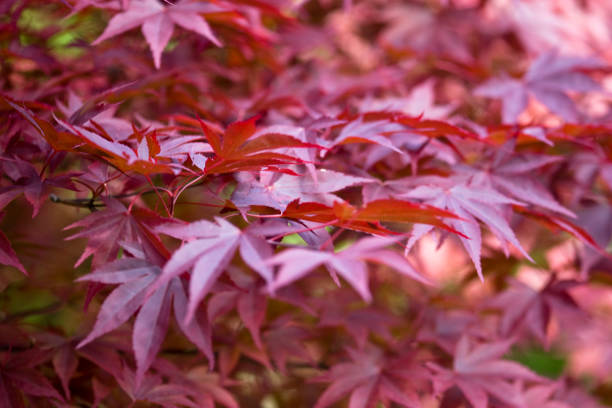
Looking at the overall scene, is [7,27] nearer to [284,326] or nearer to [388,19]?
[284,326]

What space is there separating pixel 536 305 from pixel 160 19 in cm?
101

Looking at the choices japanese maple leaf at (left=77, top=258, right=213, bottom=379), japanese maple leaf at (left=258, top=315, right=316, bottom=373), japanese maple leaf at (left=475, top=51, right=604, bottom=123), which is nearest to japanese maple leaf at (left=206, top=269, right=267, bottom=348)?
japanese maple leaf at (left=258, top=315, right=316, bottom=373)

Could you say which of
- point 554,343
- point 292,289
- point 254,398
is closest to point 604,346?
point 554,343

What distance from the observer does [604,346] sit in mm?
1979

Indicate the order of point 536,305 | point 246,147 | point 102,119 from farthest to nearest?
point 536,305
point 102,119
point 246,147

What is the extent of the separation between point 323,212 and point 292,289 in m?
0.27

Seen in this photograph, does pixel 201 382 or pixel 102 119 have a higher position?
pixel 102 119

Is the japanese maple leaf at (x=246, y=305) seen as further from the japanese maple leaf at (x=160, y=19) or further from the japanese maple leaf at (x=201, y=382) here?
the japanese maple leaf at (x=160, y=19)

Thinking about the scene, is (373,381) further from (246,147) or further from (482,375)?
(246,147)

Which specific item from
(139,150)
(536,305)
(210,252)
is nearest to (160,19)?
(139,150)

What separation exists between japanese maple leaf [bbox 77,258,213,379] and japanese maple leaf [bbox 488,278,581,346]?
78 cm

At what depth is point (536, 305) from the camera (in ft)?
3.60

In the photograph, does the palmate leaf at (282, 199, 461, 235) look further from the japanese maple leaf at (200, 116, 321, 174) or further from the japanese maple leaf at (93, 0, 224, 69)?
the japanese maple leaf at (93, 0, 224, 69)

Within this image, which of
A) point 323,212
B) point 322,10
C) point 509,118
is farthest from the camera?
point 322,10
